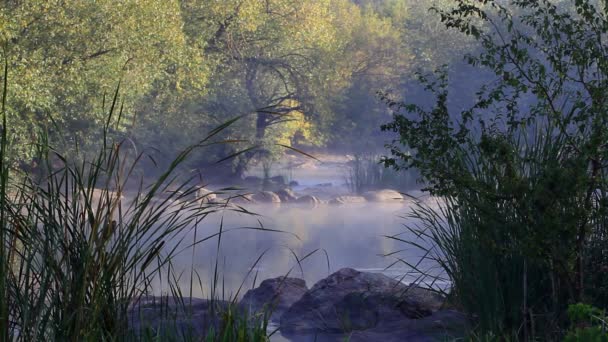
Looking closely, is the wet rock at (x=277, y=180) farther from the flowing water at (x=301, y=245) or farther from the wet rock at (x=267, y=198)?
the wet rock at (x=267, y=198)

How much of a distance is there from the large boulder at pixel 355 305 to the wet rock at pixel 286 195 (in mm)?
13890

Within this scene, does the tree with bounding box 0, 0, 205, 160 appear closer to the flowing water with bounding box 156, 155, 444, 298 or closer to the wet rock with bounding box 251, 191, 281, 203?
the flowing water with bounding box 156, 155, 444, 298

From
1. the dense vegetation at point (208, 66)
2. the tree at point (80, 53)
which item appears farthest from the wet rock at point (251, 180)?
the tree at point (80, 53)

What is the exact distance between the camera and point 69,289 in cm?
266

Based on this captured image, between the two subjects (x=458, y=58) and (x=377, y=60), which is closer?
(x=377, y=60)

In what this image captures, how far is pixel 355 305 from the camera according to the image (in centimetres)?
565

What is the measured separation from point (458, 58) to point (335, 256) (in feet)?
56.7

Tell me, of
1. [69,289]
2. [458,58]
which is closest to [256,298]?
[69,289]

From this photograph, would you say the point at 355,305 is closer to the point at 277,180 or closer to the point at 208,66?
the point at 208,66

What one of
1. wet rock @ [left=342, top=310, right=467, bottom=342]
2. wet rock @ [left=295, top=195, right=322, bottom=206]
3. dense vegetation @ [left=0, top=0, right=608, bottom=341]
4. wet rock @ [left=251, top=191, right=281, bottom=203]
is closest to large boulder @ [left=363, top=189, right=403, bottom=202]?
dense vegetation @ [left=0, top=0, right=608, bottom=341]

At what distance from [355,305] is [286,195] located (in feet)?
48.1

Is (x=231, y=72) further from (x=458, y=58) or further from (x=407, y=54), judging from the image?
(x=458, y=58)

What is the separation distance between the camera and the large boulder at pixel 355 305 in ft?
17.5

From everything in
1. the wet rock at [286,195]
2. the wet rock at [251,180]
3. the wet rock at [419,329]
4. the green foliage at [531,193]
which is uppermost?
the wet rock at [251,180]
